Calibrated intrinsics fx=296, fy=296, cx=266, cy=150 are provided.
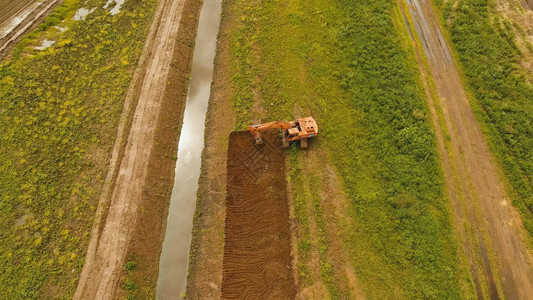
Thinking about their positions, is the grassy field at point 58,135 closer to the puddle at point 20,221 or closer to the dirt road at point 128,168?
the puddle at point 20,221

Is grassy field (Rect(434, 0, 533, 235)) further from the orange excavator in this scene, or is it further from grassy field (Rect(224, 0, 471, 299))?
the orange excavator

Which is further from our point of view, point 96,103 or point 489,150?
point 96,103

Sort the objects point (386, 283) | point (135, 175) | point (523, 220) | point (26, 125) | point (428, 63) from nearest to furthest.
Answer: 1. point (386, 283)
2. point (523, 220)
3. point (135, 175)
4. point (26, 125)
5. point (428, 63)

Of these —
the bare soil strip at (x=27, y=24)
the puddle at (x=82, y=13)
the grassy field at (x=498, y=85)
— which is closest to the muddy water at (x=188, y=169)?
the puddle at (x=82, y=13)

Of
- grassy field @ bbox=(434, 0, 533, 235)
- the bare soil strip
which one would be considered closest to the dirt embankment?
the bare soil strip

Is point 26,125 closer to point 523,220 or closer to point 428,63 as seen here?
point 428,63

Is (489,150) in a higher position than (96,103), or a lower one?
lower

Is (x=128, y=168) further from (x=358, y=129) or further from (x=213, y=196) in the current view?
(x=358, y=129)

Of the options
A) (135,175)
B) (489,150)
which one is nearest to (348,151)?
(489,150)
